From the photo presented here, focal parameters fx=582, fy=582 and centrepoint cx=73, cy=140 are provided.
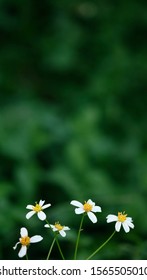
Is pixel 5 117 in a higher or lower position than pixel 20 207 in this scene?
higher

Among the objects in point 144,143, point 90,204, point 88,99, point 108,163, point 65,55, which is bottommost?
point 90,204

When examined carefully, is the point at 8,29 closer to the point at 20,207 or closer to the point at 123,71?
→ the point at 123,71

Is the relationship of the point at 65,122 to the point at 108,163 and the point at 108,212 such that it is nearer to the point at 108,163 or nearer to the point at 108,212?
the point at 108,163

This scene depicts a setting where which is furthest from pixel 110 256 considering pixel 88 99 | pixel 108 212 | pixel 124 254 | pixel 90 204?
pixel 88 99

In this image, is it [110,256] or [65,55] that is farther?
[65,55]

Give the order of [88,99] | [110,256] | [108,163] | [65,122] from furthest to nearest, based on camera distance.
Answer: [88,99], [65,122], [108,163], [110,256]

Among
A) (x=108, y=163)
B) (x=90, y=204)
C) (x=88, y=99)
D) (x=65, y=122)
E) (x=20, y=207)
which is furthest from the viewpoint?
(x=88, y=99)
